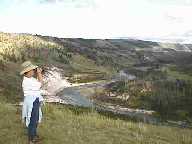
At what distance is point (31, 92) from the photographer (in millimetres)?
15438

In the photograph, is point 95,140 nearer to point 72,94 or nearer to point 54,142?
point 54,142

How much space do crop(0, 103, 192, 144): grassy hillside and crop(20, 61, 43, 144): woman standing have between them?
1.31 m

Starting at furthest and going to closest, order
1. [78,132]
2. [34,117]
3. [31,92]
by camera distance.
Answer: [78,132]
[34,117]
[31,92]

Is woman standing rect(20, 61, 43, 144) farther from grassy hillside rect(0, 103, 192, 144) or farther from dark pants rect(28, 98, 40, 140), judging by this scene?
grassy hillside rect(0, 103, 192, 144)

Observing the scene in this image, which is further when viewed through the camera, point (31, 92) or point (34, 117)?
point (34, 117)

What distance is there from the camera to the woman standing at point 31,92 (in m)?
15.2

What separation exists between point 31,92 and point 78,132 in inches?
190

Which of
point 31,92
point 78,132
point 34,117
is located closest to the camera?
point 31,92

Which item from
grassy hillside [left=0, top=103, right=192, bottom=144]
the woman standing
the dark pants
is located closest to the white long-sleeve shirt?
the woman standing

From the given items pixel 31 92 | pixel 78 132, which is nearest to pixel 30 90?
pixel 31 92

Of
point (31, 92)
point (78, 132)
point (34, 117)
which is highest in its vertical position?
point (31, 92)

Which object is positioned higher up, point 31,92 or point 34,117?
point 31,92

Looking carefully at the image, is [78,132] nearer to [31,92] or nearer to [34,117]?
[34,117]

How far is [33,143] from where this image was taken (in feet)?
53.0
